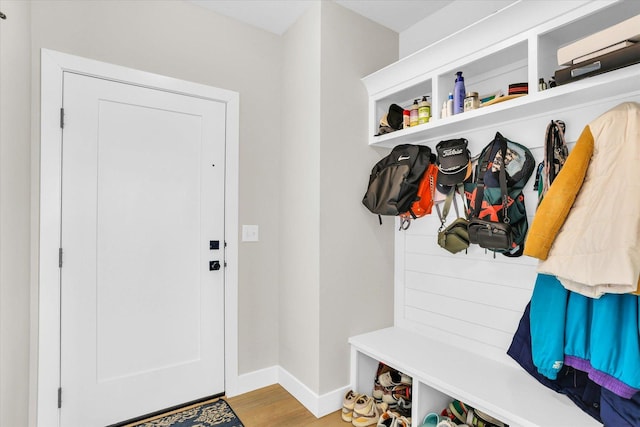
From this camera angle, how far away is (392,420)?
6.19 feet

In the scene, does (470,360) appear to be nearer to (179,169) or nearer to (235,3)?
(179,169)

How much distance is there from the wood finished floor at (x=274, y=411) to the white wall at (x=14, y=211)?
43.2 inches

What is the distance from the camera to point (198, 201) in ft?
7.29

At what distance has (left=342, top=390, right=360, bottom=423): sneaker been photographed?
203 cm

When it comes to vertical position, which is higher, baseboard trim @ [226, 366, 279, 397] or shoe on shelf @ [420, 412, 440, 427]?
shoe on shelf @ [420, 412, 440, 427]

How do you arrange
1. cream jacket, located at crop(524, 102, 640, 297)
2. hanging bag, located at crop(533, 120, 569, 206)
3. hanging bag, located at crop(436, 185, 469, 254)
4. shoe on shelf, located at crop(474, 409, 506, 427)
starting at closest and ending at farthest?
cream jacket, located at crop(524, 102, 640, 297)
hanging bag, located at crop(533, 120, 569, 206)
shoe on shelf, located at crop(474, 409, 506, 427)
hanging bag, located at crop(436, 185, 469, 254)

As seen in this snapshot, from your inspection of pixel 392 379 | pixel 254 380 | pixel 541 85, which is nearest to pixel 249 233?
pixel 254 380

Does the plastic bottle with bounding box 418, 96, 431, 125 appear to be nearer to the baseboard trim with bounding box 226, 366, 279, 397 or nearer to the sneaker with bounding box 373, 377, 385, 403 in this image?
the sneaker with bounding box 373, 377, 385, 403

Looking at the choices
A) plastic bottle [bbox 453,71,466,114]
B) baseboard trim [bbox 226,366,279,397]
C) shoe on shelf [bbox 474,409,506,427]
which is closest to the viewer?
shoe on shelf [bbox 474,409,506,427]

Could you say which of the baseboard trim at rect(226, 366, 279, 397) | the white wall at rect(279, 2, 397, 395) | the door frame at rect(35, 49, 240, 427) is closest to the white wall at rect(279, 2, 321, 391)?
the white wall at rect(279, 2, 397, 395)

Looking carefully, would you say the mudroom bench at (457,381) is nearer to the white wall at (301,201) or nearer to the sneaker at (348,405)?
the sneaker at (348,405)

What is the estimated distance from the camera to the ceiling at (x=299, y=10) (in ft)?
7.13

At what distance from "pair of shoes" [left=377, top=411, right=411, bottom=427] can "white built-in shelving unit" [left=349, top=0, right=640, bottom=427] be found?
0.26 feet

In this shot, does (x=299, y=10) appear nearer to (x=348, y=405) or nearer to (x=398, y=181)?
(x=398, y=181)
